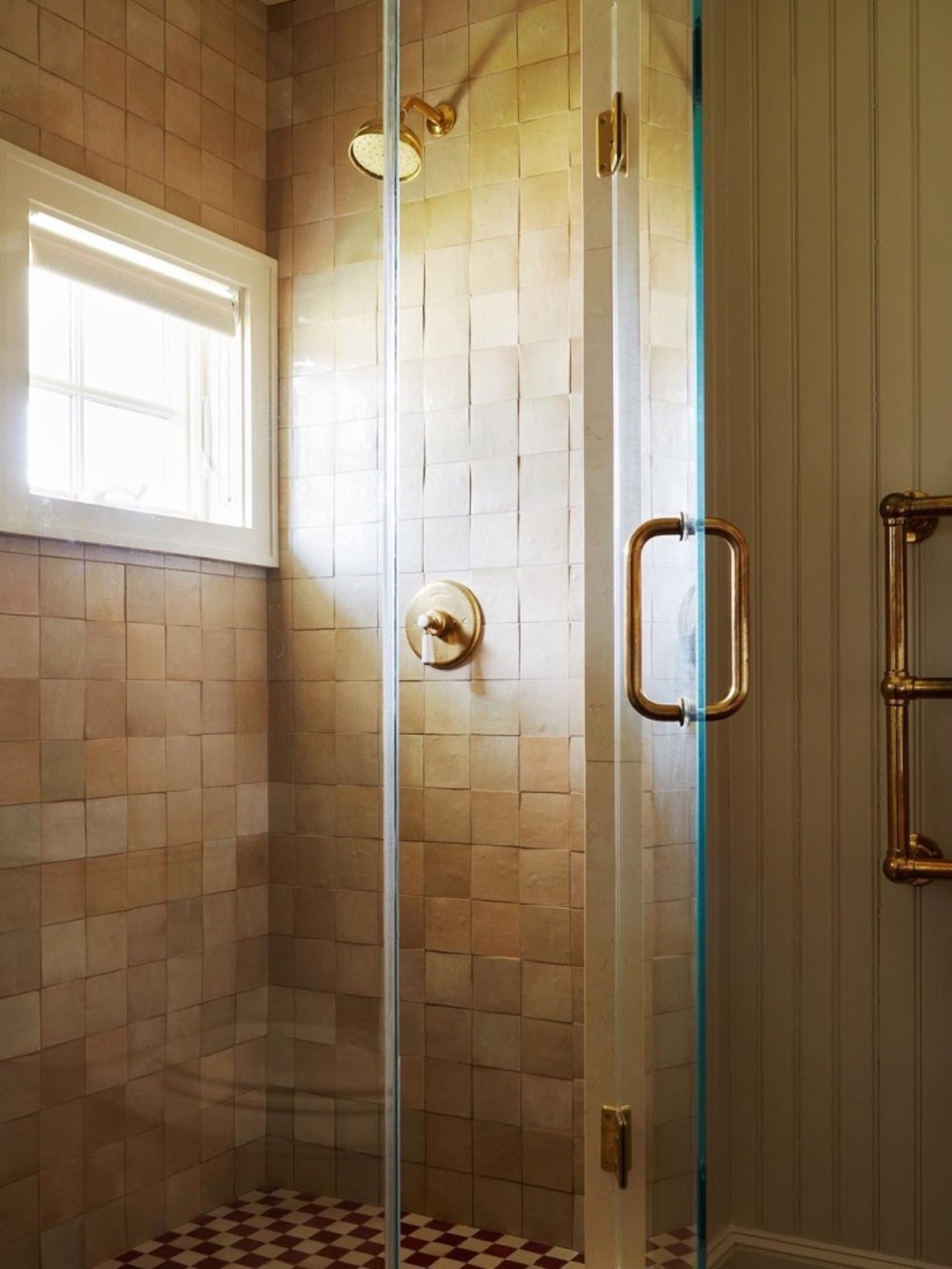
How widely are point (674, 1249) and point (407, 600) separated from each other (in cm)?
85

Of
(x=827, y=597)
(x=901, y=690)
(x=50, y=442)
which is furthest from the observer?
(x=827, y=597)

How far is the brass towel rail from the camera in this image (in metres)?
1.84

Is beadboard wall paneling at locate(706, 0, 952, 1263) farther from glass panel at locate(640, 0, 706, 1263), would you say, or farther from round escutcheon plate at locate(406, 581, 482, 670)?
round escutcheon plate at locate(406, 581, 482, 670)

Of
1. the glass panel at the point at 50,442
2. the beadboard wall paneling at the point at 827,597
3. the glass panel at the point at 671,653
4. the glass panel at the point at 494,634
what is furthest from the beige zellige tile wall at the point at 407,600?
the beadboard wall paneling at the point at 827,597

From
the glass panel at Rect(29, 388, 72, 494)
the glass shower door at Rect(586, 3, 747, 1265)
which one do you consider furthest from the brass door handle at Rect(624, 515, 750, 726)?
the glass panel at Rect(29, 388, 72, 494)

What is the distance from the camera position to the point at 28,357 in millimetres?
1352

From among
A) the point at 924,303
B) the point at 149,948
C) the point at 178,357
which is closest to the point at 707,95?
the point at 924,303

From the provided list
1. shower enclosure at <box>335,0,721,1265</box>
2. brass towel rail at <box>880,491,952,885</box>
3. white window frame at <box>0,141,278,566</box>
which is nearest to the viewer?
white window frame at <box>0,141,278,566</box>

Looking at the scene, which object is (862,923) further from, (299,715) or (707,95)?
(707,95)

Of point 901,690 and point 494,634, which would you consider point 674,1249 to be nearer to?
point 494,634

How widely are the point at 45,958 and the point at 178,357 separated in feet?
2.37

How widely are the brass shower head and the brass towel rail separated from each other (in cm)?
91

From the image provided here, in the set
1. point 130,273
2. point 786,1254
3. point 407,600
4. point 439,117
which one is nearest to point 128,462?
point 130,273

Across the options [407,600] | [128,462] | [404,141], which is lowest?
[407,600]
